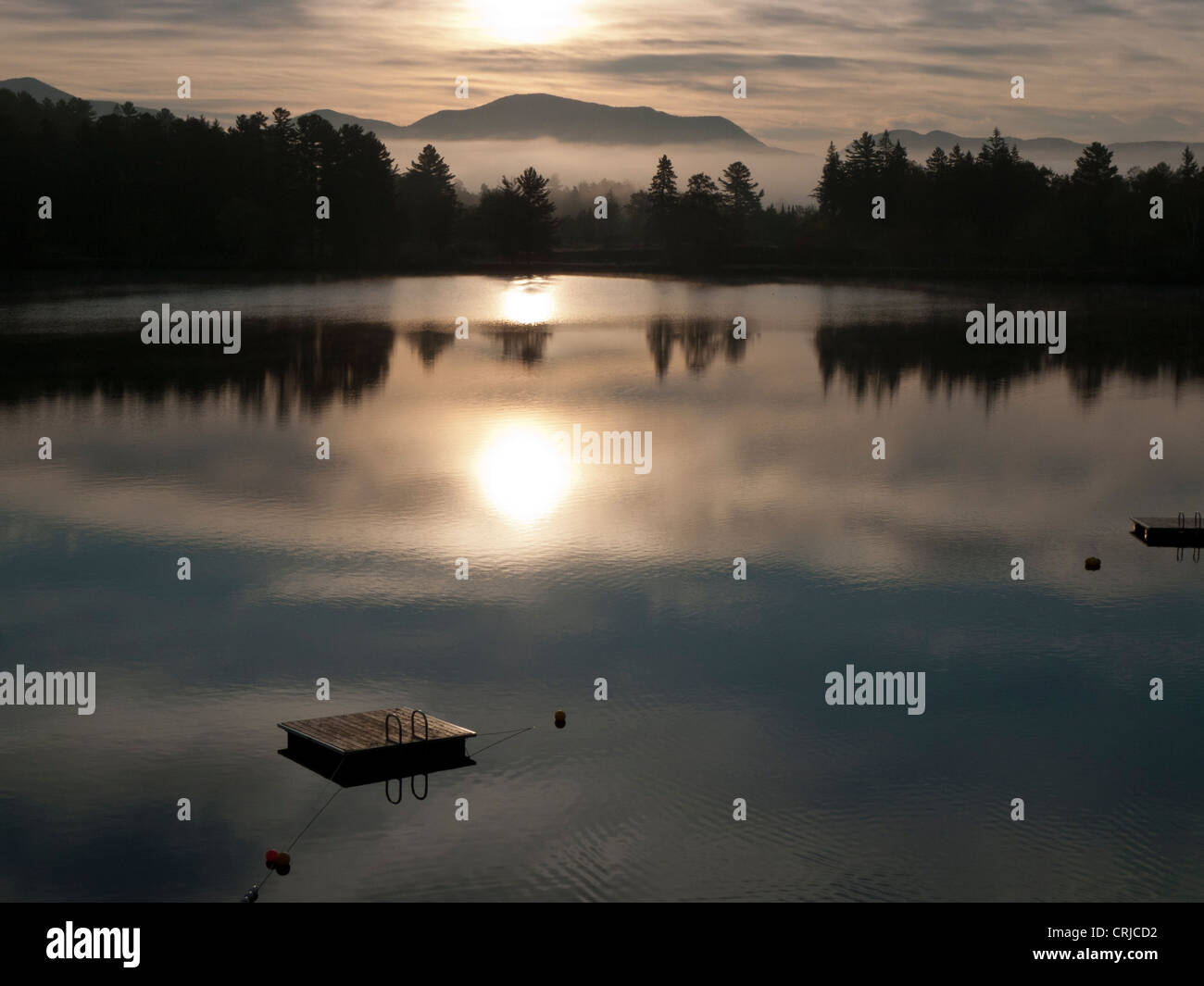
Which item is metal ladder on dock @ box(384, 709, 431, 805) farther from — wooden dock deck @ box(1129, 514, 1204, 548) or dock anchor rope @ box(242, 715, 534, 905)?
wooden dock deck @ box(1129, 514, 1204, 548)

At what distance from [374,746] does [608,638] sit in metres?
10.3

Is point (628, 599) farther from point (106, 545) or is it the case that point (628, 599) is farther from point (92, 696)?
point (106, 545)

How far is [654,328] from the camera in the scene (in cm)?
12194

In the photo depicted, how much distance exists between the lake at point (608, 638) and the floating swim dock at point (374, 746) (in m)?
0.57

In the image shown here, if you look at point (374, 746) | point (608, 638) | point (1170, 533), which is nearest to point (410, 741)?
point (374, 746)

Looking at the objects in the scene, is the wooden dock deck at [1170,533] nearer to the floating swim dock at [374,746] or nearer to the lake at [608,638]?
the lake at [608,638]

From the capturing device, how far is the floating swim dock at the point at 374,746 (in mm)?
26797

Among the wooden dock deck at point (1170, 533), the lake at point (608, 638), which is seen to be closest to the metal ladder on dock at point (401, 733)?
the lake at point (608, 638)

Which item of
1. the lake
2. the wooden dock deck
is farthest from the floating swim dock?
the wooden dock deck

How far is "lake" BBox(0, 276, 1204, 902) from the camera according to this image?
24500 mm

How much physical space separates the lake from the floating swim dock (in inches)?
22.6
